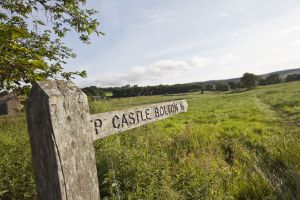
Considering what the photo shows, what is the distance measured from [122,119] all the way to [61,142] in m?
0.91

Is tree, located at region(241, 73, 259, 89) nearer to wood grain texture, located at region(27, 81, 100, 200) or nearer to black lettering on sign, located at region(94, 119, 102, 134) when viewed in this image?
black lettering on sign, located at region(94, 119, 102, 134)

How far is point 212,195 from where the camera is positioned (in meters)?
3.43

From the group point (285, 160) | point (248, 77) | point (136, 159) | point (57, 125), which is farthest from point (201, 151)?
point (248, 77)

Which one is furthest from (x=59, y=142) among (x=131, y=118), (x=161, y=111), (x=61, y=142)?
(x=161, y=111)

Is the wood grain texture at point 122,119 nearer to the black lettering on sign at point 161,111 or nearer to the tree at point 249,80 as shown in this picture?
the black lettering on sign at point 161,111

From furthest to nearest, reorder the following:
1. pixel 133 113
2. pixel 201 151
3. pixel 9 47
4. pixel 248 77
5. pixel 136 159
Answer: pixel 248 77, pixel 201 151, pixel 136 159, pixel 9 47, pixel 133 113

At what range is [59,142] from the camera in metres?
1.45

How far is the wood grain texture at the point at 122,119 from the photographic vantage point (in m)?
1.97

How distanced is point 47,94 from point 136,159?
281cm

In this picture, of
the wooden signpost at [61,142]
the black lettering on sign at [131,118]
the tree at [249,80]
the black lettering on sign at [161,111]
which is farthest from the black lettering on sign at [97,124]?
the tree at [249,80]

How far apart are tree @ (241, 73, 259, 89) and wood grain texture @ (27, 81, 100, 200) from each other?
8908 cm

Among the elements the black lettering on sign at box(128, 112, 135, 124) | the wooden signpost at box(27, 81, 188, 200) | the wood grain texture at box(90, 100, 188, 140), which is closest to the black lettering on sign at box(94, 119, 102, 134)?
the wood grain texture at box(90, 100, 188, 140)

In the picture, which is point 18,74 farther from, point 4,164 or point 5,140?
point 5,140

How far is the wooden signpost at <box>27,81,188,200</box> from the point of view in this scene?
144cm
